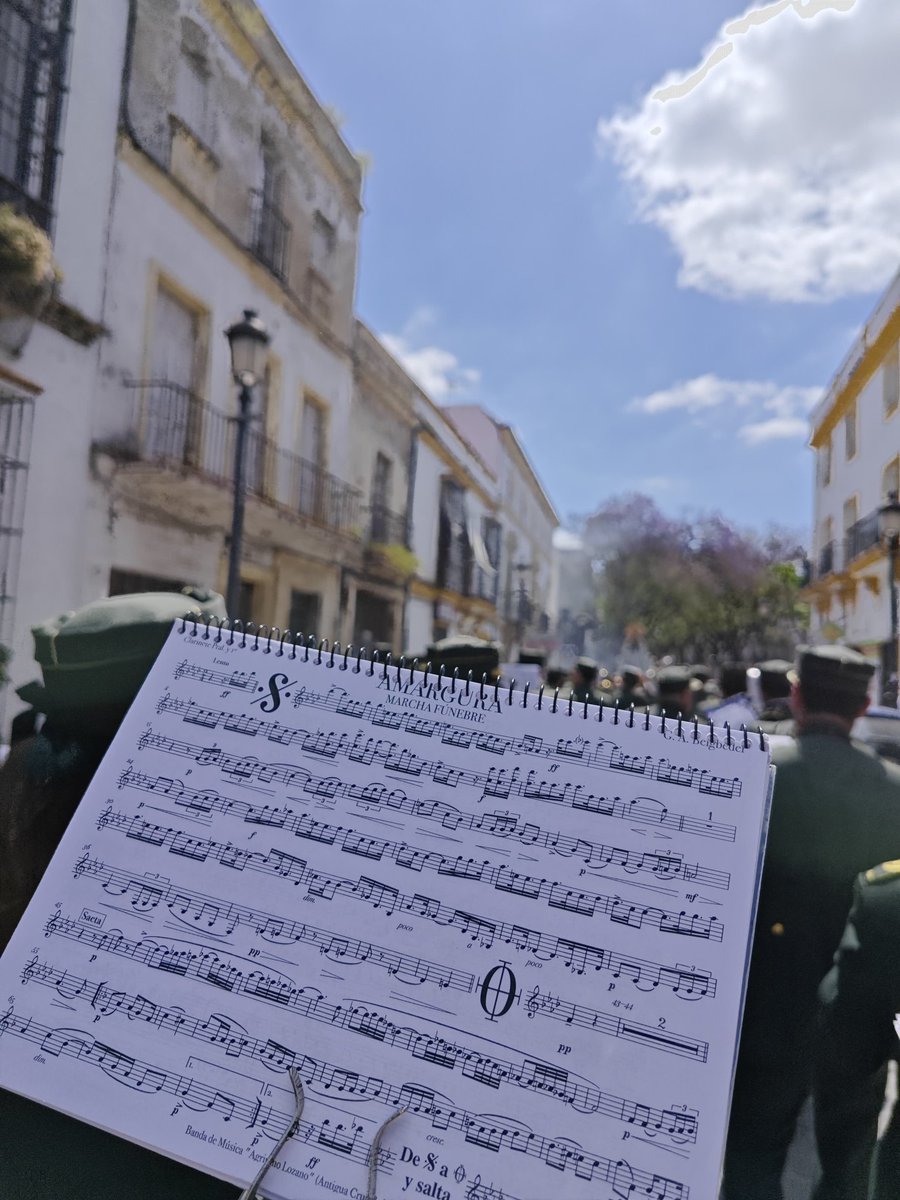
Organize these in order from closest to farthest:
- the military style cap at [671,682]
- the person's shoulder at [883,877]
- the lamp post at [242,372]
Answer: the person's shoulder at [883,877] → the military style cap at [671,682] → the lamp post at [242,372]

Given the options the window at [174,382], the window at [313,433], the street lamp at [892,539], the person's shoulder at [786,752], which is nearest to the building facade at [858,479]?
the street lamp at [892,539]

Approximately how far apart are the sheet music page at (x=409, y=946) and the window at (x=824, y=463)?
18.9 m

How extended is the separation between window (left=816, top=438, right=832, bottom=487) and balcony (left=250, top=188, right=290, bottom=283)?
Result: 1267cm

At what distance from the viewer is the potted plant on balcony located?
5594mm

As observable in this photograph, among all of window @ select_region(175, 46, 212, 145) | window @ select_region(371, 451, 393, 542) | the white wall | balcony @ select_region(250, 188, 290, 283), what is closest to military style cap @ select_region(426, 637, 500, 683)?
the white wall

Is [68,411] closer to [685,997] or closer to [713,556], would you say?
[685,997]

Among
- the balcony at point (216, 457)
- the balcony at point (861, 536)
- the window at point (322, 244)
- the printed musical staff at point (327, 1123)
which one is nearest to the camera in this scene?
the printed musical staff at point (327, 1123)

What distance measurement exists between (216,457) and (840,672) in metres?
7.54

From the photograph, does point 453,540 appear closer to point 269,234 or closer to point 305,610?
point 305,610

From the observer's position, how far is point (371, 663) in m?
1.00

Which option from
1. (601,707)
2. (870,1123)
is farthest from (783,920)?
(601,707)

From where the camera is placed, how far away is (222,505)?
8422 mm

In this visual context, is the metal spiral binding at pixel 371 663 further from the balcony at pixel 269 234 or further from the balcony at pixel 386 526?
the balcony at pixel 386 526

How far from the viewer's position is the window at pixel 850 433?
15750mm
